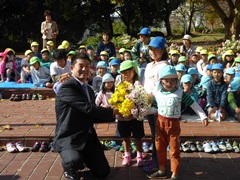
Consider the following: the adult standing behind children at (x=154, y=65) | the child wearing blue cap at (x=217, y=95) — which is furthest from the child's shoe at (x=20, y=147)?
the child wearing blue cap at (x=217, y=95)

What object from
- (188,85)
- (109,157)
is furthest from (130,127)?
(188,85)

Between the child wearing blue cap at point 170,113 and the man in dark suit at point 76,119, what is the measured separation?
560 millimetres

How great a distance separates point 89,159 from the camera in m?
4.51

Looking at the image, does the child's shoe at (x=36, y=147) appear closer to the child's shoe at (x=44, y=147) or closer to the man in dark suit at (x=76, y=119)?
the child's shoe at (x=44, y=147)

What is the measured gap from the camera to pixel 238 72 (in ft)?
24.7

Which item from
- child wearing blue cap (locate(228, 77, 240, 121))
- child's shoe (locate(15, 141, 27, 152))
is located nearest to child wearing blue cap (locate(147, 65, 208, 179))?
child's shoe (locate(15, 141, 27, 152))

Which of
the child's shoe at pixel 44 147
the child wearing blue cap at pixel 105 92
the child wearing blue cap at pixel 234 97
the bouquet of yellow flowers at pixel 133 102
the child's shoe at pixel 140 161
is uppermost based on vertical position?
the bouquet of yellow flowers at pixel 133 102

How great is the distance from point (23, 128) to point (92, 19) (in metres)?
23.5

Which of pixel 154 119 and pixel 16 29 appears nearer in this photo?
pixel 154 119

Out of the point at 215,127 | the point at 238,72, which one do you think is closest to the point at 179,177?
the point at 215,127

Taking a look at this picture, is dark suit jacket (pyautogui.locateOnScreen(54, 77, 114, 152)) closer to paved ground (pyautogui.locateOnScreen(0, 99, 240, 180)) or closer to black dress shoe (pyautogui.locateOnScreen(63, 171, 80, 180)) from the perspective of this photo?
black dress shoe (pyautogui.locateOnScreen(63, 171, 80, 180))

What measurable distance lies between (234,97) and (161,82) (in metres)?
3.07

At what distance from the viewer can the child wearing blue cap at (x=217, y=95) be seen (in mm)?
6625

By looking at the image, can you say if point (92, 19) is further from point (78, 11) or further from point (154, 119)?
point (154, 119)
